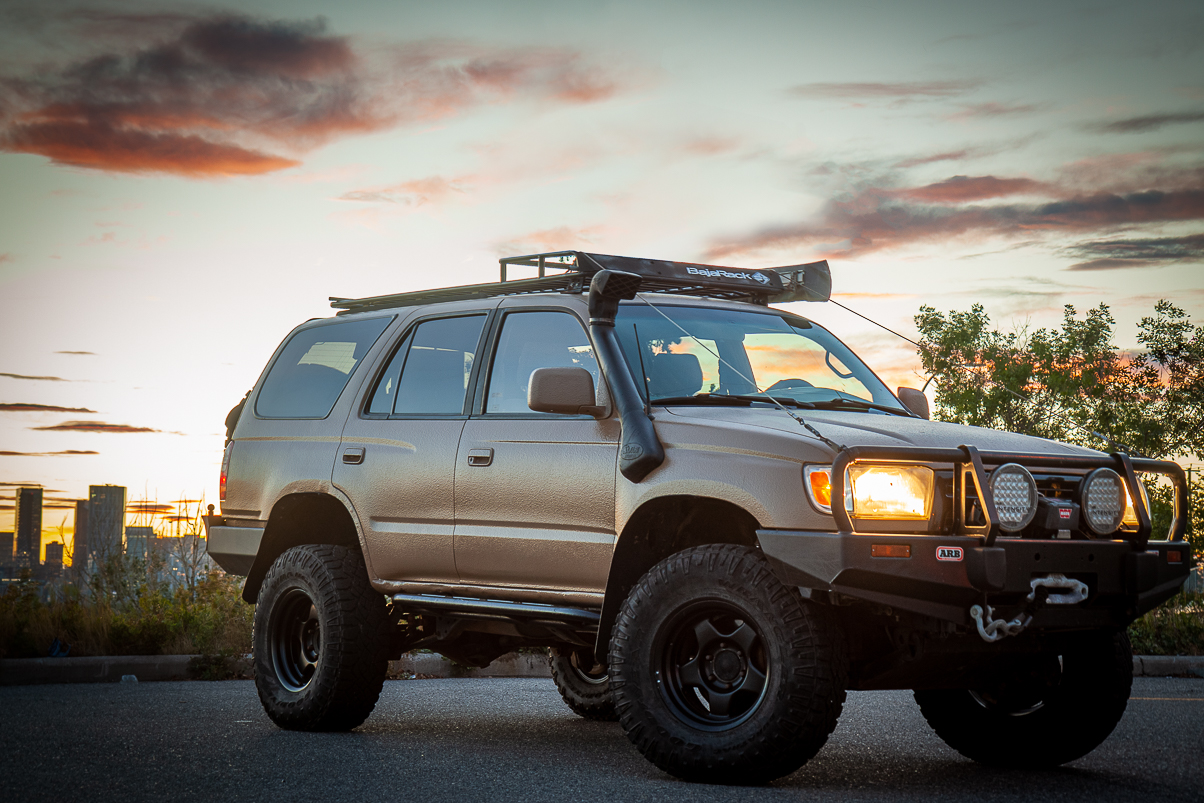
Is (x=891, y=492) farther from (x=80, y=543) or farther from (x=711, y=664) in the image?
(x=80, y=543)

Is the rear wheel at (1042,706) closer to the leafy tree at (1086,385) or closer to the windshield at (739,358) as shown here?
the windshield at (739,358)

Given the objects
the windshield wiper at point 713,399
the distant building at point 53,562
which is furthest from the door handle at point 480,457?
the distant building at point 53,562

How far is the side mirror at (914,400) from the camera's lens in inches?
289

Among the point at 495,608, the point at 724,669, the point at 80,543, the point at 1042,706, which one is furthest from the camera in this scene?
the point at 80,543

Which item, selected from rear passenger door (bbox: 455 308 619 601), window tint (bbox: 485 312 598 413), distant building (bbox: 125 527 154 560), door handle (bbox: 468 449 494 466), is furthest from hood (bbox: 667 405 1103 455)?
distant building (bbox: 125 527 154 560)

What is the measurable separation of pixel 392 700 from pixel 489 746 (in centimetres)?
275

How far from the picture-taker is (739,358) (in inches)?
281

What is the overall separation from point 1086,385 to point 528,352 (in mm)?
22457

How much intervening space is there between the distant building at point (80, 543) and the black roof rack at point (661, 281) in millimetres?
6688

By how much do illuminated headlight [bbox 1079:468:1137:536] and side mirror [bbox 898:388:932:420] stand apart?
5.20 ft

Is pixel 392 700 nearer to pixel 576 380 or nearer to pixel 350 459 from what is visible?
pixel 350 459

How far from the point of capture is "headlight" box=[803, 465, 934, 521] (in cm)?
538

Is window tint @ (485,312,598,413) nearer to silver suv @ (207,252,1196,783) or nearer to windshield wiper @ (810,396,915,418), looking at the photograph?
silver suv @ (207,252,1196,783)

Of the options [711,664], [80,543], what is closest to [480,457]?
[711,664]
